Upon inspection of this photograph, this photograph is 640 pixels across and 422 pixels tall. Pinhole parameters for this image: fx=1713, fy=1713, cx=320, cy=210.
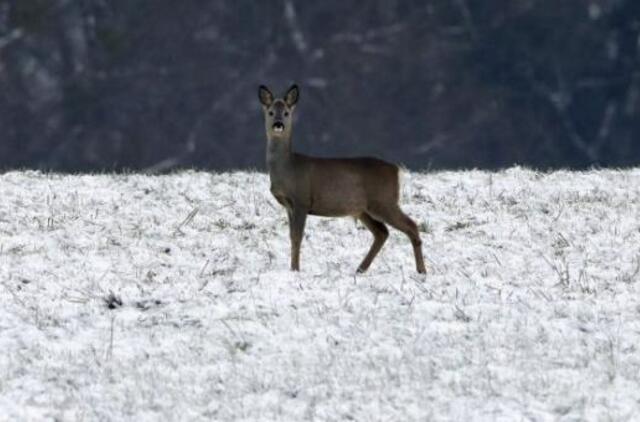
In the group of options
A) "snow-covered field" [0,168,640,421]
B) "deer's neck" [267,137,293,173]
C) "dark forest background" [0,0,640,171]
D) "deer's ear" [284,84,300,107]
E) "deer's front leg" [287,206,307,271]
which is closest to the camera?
"snow-covered field" [0,168,640,421]

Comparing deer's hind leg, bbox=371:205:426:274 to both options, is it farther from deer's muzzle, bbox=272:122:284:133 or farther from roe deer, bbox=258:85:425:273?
deer's muzzle, bbox=272:122:284:133

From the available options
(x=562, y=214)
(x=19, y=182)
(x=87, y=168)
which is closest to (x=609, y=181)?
(x=562, y=214)

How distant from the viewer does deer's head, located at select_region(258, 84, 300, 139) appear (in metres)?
14.2

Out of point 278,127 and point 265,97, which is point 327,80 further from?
point 278,127

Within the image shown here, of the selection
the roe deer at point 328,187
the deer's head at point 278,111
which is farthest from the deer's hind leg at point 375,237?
the deer's head at point 278,111

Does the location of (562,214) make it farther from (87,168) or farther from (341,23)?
(341,23)

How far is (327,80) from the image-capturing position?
56.5m

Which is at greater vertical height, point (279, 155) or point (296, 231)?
point (279, 155)

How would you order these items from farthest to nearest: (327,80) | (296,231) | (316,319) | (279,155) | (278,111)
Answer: (327,80)
(278,111)
(279,155)
(296,231)
(316,319)

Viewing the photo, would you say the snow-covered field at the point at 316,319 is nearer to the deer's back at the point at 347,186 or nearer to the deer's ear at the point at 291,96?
the deer's back at the point at 347,186

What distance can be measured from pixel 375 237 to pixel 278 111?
133 cm

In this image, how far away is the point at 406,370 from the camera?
10641 millimetres

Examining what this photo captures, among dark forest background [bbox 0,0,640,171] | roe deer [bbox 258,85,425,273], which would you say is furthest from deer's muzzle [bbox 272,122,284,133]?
dark forest background [bbox 0,0,640,171]

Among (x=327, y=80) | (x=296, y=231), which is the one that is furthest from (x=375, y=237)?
(x=327, y=80)
